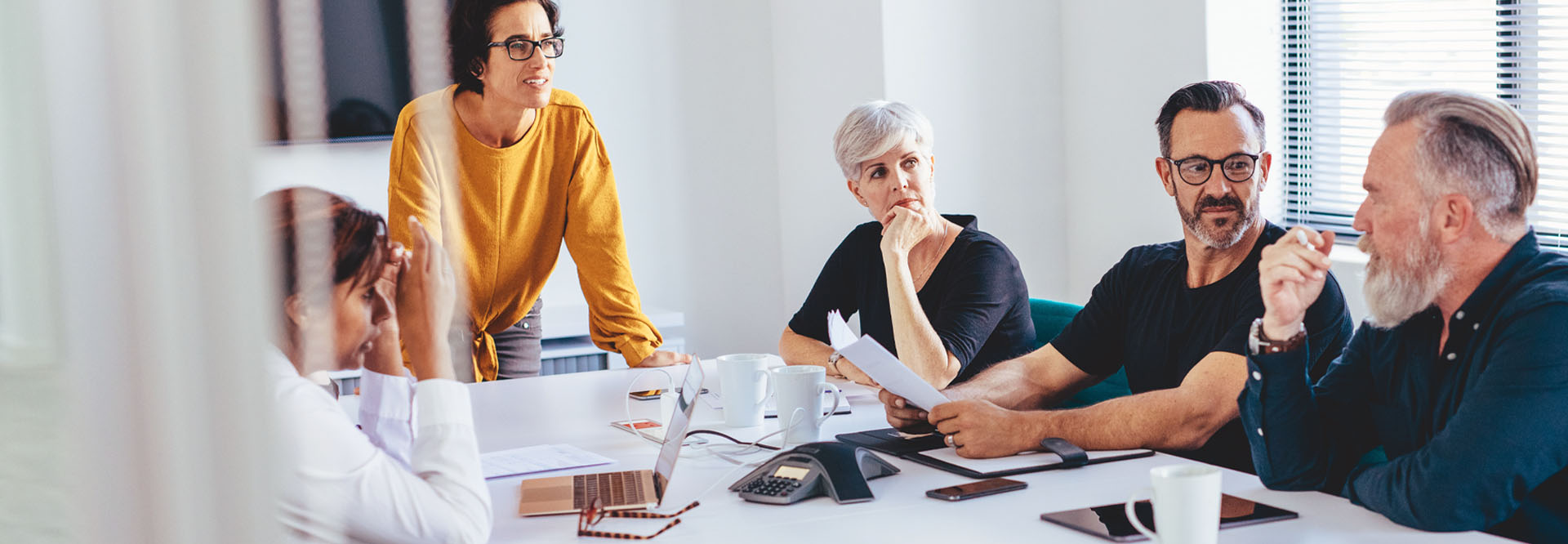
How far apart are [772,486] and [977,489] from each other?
25cm

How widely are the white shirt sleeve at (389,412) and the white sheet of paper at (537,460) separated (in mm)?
659

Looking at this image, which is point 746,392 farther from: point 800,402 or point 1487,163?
point 1487,163

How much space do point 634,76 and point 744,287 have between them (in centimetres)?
84

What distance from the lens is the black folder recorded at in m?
1.58

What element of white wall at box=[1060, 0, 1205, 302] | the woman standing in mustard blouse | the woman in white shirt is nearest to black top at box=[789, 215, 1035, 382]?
the woman standing in mustard blouse

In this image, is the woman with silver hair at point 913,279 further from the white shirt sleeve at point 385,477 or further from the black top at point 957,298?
the white shirt sleeve at point 385,477

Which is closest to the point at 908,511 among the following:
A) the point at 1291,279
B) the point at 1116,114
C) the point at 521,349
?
the point at 1291,279

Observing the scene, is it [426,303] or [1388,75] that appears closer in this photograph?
[426,303]

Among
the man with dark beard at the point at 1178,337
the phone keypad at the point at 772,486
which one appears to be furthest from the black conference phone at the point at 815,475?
the man with dark beard at the point at 1178,337

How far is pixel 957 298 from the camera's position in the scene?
243cm

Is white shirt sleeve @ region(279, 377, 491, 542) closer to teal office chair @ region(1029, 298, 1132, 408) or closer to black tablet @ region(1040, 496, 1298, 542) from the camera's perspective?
black tablet @ region(1040, 496, 1298, 542)

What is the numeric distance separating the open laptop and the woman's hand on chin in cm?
101

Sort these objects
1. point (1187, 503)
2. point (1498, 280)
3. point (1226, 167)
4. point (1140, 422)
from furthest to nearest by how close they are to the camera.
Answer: point (1226, 167)
point (1140, 422)
point (1498, 280)
point (1187, 503)

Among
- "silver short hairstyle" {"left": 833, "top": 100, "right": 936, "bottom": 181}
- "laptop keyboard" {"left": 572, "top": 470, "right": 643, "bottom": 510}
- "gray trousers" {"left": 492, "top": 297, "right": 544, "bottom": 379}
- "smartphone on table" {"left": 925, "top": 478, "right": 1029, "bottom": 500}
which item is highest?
"silver short hairstyle" {"left": 833, "top": 100, "right": 936, "bottom": 181}
